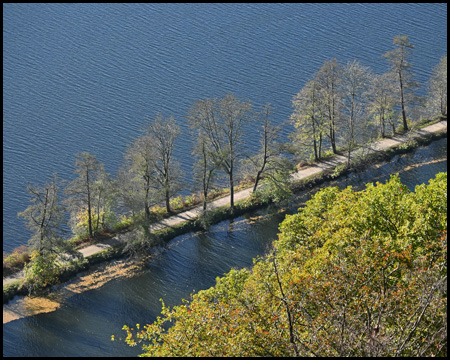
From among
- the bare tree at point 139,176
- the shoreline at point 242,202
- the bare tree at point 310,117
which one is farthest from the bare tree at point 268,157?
the bare tree at point 139,176

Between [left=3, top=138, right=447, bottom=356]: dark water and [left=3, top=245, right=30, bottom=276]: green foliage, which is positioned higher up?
[left=3, top=245, right=30, bottom=276]: green foliage

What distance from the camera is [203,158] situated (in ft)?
209

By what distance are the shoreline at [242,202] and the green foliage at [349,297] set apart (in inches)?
782

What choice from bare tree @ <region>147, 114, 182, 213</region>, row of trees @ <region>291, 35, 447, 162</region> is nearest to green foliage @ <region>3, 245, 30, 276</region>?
bare tree @ <region>147, 114, 182, 213</region>

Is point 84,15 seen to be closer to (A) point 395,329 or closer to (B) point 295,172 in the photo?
(B) point 295,172

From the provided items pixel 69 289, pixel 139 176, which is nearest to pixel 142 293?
pixel 69 289

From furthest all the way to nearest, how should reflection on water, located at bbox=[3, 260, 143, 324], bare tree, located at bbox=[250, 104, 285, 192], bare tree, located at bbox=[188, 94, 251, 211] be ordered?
1. bare tree, located at bbox=[250, 104, 285, 192]
2. bare tree, located at bbox=[188, 94, 251, 211]
3. reflection on water, located at bbox=[3, 260, 143, 324]

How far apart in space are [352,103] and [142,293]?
3342 centimetres

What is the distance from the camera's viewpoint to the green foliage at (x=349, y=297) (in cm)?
2806

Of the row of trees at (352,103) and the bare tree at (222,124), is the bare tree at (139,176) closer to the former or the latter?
the bare tree at (222,124)

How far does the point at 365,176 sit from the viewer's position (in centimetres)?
7094

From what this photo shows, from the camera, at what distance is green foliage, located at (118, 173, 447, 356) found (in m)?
28.1

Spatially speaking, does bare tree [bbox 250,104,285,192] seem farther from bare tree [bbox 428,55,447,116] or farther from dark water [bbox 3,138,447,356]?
bare tree [bbox 428,55,447,116]

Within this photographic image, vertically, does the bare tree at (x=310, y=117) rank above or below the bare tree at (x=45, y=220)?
above
